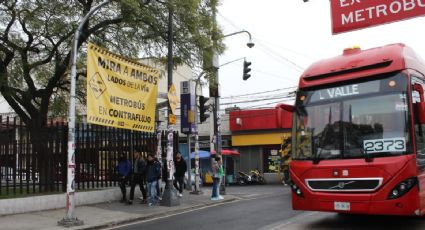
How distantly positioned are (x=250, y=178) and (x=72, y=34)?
66.0 ft

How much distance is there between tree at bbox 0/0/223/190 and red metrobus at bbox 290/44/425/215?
7157 millimetres

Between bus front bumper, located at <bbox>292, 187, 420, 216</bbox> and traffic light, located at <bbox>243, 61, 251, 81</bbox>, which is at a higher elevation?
traffic light, located at <bbox>243, 61, 251, 81</bbox>

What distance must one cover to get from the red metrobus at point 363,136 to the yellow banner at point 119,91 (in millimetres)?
6195

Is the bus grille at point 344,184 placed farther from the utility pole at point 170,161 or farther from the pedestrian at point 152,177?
the pedestrian at point 152,177

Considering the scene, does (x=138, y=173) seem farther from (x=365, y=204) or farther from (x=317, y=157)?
(x=365, y=204)

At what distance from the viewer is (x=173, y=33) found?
58.2ft

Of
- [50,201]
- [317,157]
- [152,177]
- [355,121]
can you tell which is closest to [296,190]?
[317,157]

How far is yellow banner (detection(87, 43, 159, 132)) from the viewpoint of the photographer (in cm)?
1383

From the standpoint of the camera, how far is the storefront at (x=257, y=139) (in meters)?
36.1

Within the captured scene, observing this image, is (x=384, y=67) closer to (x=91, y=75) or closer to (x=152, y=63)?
(x=91, y=75)

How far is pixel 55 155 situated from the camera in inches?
614

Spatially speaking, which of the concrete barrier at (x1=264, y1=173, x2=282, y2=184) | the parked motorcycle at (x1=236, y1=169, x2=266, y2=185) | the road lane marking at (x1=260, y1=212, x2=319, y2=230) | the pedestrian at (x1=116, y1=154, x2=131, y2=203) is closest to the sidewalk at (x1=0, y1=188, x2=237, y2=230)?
the pedestrian at (x1=116, y1=154, x2=131, y2=203)

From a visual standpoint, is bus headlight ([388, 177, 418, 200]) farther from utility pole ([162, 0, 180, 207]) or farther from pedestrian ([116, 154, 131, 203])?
pedestrian ([116, 154, 131, 203])

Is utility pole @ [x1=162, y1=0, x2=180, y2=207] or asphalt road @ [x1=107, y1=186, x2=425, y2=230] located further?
utility pole @ [x1=162, y1=0, x2=180, y2=207]
